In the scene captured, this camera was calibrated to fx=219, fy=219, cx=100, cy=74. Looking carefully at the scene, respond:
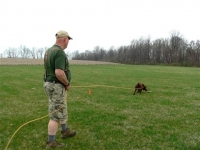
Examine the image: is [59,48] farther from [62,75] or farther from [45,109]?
[45,109]

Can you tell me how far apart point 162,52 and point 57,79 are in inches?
4361

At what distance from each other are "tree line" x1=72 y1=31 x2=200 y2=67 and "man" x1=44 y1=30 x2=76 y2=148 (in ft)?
292

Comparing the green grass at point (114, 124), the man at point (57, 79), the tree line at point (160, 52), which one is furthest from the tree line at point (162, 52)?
the man at point (57, 79)

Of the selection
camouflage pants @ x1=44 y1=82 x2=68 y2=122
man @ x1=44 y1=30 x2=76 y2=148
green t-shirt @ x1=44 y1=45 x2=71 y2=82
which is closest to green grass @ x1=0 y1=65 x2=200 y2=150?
man @ x1=44 y1=30 x2=76 y2=148

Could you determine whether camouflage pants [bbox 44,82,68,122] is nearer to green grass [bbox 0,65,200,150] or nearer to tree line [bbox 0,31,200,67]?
green grass [bbox 0,65,200,150]

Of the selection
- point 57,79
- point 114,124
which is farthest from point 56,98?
point 114,124

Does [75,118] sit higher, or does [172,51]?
[172,51]

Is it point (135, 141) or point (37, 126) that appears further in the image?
point (37, 126)

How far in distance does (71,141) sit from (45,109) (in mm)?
3520

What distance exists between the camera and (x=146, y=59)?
118 meters

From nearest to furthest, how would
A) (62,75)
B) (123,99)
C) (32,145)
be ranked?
(62,75), (32,145), (123,99)

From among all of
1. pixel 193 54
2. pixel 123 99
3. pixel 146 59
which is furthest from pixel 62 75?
pixel 146 59

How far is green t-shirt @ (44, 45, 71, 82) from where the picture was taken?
433cm

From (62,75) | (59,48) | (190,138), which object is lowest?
(190,138)
